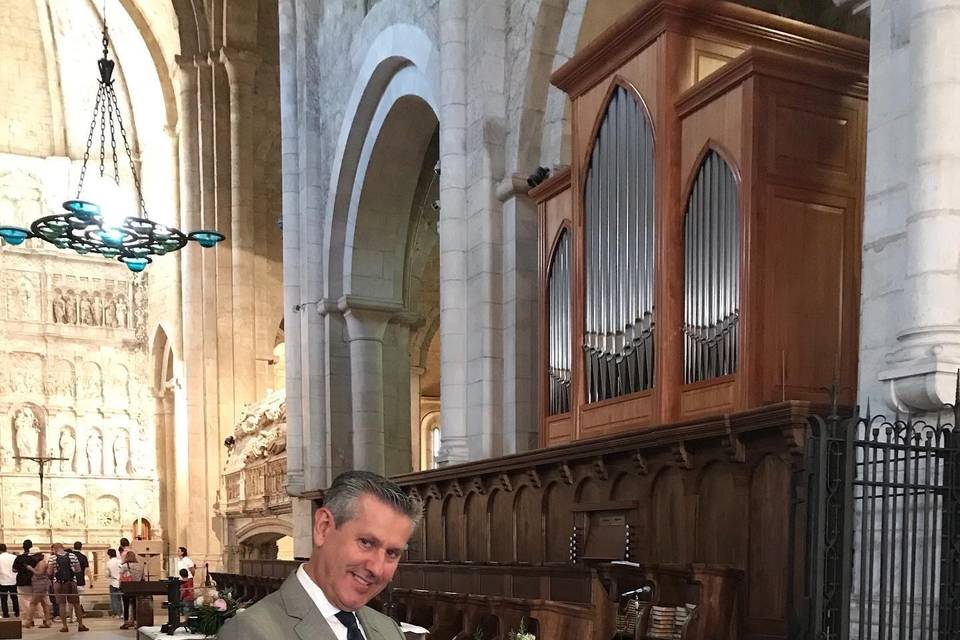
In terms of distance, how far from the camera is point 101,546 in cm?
2803

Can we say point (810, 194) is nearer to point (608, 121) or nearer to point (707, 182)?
point (707, 182)

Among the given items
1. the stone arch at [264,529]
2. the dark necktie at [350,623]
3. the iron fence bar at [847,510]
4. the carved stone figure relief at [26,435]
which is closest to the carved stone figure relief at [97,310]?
the carved stone figure relief at [26,435]

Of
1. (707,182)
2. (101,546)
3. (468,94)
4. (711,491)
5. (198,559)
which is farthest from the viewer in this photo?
(101,546)

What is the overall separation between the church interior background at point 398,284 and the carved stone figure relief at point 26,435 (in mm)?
66

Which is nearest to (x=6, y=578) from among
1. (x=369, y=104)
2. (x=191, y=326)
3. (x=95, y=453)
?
Result: (x=191, y=326)

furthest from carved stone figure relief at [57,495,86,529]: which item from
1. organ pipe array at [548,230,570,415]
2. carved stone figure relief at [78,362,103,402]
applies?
organ pipe array at [548,230,570,415]

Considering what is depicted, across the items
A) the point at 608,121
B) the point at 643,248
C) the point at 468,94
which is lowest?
the point at 643,248

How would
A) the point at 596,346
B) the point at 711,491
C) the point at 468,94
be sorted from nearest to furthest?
the point at 711,491 < the point at 596,346 < the point at 468,94

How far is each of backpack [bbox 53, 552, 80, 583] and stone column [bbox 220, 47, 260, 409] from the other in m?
8.87

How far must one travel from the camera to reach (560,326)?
9.39 metres

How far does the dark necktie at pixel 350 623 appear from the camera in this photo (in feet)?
6.20

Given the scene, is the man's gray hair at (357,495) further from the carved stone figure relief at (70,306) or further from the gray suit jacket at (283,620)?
the carved stone figure relief at (70,306)

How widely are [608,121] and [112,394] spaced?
80.6 ft

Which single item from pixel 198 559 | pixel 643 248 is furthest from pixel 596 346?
pixel 198 559
